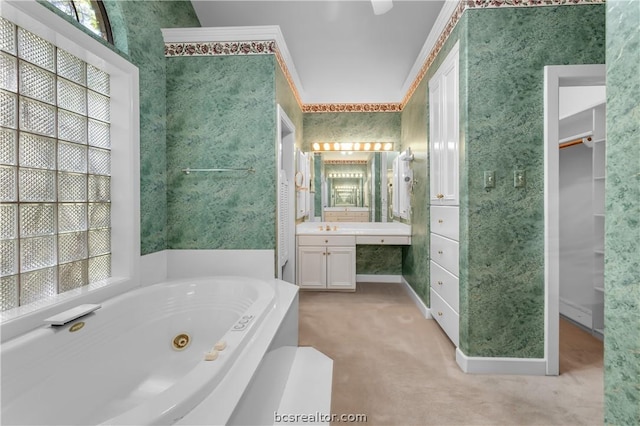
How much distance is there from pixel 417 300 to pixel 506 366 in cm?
122

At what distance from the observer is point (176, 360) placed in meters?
1.81

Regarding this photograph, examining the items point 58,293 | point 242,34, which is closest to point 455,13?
point 242,34

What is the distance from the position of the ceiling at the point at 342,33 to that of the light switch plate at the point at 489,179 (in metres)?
1.42

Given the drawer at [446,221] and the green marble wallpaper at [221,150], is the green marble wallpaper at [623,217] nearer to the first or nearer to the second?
the drawer at [446,221]

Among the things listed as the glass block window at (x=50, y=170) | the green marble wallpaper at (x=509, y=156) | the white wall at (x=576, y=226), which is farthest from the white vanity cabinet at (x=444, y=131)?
the glass block window at (x=50, y=170)

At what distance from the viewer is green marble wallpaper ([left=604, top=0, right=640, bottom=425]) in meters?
0.88

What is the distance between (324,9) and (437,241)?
6.89ft

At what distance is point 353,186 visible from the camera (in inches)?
163

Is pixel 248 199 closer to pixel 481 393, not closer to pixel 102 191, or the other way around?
pixel 102 191

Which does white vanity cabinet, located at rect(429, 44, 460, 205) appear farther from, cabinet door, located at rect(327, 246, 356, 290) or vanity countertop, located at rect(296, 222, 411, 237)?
cabinet door, located at rect(327, 246, 356, 290)

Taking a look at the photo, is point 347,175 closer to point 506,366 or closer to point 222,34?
point 222,34

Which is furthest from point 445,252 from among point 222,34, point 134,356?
point 222,34

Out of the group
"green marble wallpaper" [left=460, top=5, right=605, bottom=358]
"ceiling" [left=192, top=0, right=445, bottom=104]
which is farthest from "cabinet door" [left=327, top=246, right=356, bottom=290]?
"ceiling" [left=192, top=0, right=445, bottom=104]

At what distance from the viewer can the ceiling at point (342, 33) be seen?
2.41 metres
